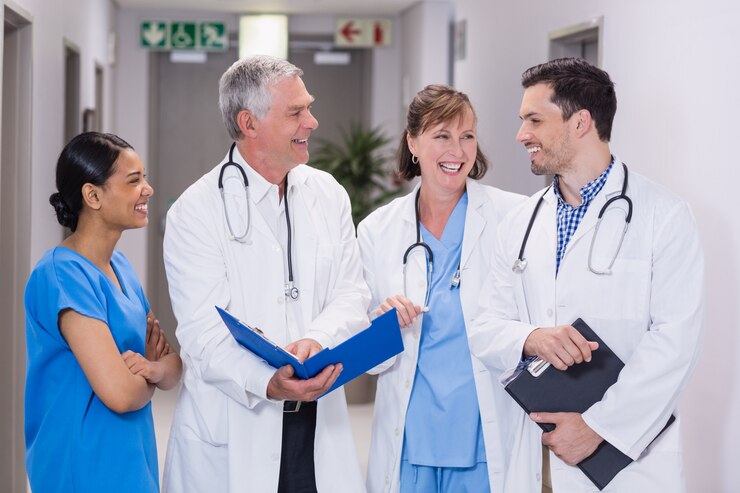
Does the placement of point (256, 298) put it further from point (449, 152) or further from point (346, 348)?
point (449, 152)

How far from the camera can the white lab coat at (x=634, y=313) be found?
191 centimetres

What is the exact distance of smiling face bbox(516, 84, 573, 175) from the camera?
2.09m

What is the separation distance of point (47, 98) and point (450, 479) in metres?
2.77

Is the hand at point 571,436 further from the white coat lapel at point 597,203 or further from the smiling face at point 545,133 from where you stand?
the smiling face at point 545,133

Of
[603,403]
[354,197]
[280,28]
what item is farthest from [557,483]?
[280,28]

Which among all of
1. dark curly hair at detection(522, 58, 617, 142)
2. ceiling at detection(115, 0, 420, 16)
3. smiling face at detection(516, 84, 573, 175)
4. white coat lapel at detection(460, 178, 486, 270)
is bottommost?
white coat lapel at detection(460, 178, 486, 270)

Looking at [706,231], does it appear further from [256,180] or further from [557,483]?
[256,180]

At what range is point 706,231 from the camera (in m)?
2.76

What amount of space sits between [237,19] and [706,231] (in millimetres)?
5295

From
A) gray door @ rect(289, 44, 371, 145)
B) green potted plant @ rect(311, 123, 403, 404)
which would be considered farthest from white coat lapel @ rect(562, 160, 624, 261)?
gray door @ rect(289, 44, 371, 145)

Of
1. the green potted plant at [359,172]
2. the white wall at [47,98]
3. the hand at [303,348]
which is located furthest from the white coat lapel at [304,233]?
the green potted plant at [359,172]

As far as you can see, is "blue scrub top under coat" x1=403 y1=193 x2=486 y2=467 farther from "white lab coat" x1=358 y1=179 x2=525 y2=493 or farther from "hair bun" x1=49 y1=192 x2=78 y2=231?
"hair bun" x1=49 y1=192 x2=78 y2=231

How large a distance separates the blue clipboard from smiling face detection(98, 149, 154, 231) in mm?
322

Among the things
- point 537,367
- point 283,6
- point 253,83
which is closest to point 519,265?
point 537,367
